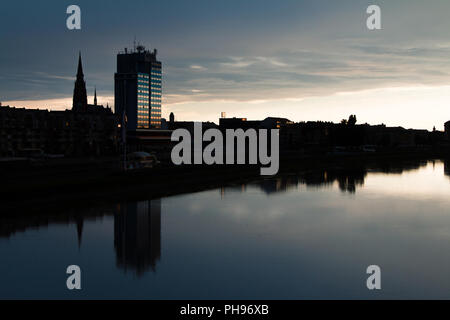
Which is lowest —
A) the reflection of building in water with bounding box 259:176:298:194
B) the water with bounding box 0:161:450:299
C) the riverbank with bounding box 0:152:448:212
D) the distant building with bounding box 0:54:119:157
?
the water with bounding box 0:161:450:299

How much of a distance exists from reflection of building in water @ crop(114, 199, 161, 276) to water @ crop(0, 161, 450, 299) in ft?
0.23

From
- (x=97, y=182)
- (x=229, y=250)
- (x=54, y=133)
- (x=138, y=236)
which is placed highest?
(x=54, y=133)

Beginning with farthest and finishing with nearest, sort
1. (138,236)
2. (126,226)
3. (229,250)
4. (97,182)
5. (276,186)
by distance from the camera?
(276,186)
(97,182)
(126,226)
(138,236)
(229,250)

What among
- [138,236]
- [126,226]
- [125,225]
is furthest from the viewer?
[125,225]

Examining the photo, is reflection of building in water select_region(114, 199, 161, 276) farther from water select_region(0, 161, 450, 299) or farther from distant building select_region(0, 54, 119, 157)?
distant building select_region(0, 54, 119, 157)

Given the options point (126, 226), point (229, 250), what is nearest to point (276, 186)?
point (126, 226)

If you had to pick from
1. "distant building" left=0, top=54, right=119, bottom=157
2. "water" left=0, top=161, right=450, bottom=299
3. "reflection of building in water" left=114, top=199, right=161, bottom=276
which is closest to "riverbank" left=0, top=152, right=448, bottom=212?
"water" left=0, top=161, right=450, bottom=299

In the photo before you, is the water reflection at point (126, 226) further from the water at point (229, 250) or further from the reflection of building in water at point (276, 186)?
the reflection of building in water at point (276, 186)

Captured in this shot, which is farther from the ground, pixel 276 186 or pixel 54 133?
pixel 54 133

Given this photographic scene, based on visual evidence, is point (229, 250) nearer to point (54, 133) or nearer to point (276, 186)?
point (276, 186)

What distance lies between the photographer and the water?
1900cm

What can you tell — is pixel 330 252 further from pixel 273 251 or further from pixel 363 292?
pixel 363 292

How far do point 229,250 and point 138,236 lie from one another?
695 cm

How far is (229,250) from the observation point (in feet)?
84.3
